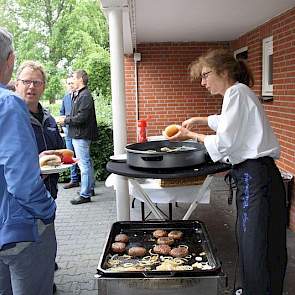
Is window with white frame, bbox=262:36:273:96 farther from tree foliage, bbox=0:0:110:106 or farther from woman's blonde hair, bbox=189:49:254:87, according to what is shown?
tree foliage, bbox=0:0:110:106

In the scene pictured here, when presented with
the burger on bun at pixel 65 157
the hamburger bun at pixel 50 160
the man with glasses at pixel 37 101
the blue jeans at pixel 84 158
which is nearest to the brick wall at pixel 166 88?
the blue jeans at pixel 84 158

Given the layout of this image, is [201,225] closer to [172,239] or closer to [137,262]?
[172,239]

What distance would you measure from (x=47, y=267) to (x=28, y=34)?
1637 cm

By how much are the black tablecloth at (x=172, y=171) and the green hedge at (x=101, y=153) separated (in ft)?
16.4

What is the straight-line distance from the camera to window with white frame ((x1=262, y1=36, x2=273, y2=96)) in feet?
19.4

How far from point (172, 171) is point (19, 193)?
4.35ft

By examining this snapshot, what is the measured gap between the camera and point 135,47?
7711mm

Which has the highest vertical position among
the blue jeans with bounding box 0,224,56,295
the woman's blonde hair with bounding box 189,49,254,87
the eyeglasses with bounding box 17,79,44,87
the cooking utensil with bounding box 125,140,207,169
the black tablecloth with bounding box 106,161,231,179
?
the woman's blonde hair with bounding box 189,49,254,87

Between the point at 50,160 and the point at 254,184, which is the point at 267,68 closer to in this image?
the point at 254,184

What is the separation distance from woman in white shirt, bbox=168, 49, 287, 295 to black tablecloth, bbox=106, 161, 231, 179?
105 mm

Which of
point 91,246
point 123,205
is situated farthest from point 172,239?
point 91,246

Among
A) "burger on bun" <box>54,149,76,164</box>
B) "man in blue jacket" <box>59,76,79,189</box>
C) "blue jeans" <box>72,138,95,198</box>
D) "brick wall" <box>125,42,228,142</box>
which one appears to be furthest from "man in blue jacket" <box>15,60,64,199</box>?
"brick wall" <box>125,42,228,142</box>

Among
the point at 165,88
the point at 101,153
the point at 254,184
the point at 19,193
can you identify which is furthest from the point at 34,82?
the point at 165,88

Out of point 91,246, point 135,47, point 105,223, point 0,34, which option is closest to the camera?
point 0,34
